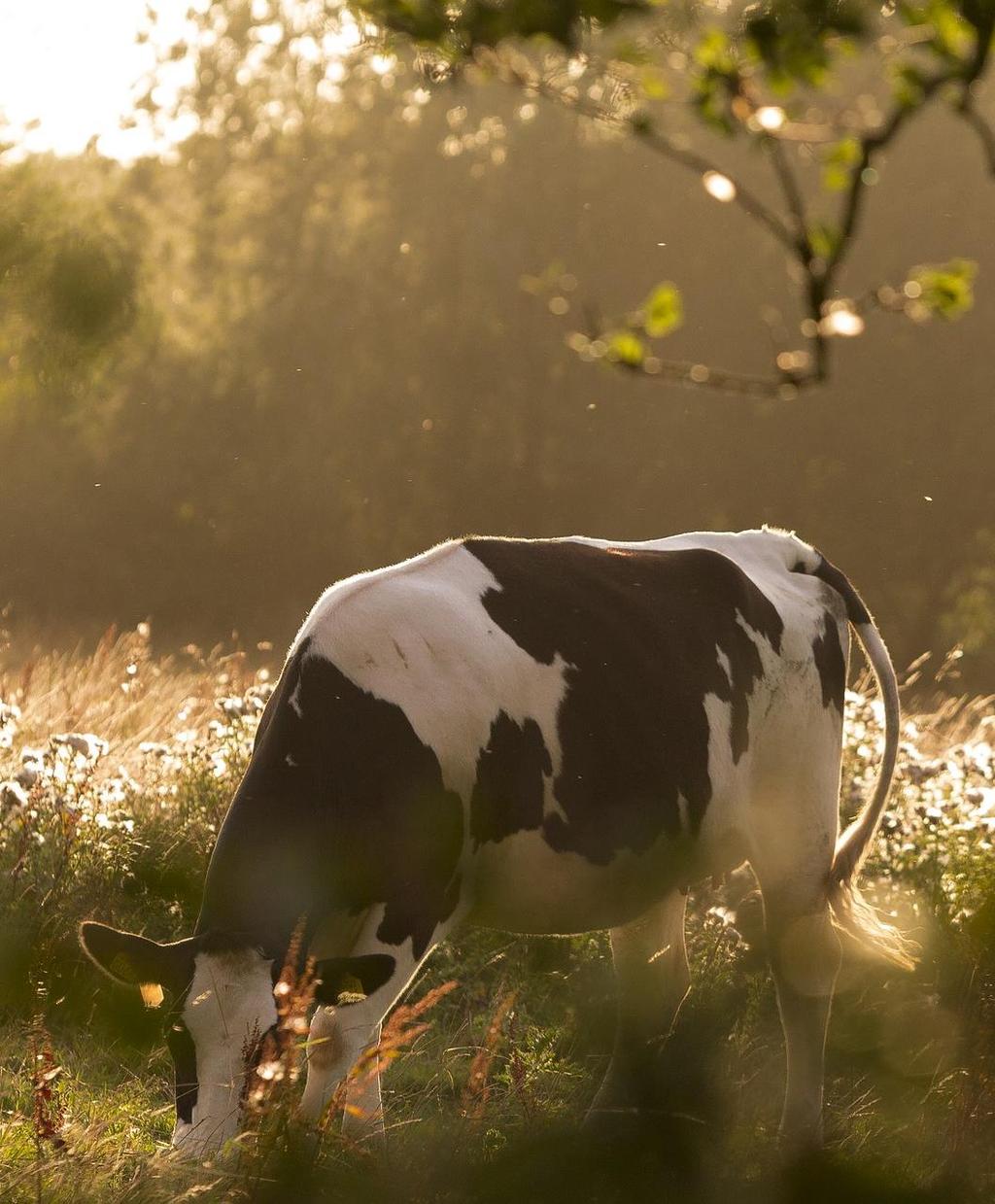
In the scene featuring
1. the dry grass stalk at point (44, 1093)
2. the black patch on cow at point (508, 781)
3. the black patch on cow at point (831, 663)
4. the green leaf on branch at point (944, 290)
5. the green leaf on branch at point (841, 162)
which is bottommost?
the black patch on cow at point (831, 663)

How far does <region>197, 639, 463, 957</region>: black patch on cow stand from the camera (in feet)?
14.3

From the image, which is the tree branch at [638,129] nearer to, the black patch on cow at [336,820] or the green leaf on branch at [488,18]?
the green leaf on branch at [488,18]

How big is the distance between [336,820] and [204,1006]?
80cm

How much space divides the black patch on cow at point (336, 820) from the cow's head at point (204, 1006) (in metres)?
0.25

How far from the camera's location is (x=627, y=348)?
264 centimetres

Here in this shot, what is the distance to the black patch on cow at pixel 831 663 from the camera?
637 cm

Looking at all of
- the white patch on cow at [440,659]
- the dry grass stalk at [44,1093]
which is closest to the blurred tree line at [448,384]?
the white patch on cow at [440,659]

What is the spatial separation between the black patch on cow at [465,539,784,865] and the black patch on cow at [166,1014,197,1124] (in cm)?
153

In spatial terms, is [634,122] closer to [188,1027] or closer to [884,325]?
[188,1027]

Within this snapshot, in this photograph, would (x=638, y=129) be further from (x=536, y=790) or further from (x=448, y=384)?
(x=448, y=384)

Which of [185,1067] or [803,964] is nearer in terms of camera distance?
[185,1067]

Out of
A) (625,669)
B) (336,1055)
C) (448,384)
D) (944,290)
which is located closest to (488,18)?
(944,290)

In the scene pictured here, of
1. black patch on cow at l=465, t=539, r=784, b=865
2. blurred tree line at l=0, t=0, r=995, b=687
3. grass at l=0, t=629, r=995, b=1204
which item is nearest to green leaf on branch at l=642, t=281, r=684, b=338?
grass at l=0, t=629, r=995, b=1204

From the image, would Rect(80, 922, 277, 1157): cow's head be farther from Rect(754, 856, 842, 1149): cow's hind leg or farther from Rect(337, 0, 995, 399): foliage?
Rect(754, 856, 842, 1149): cow's hind leg
